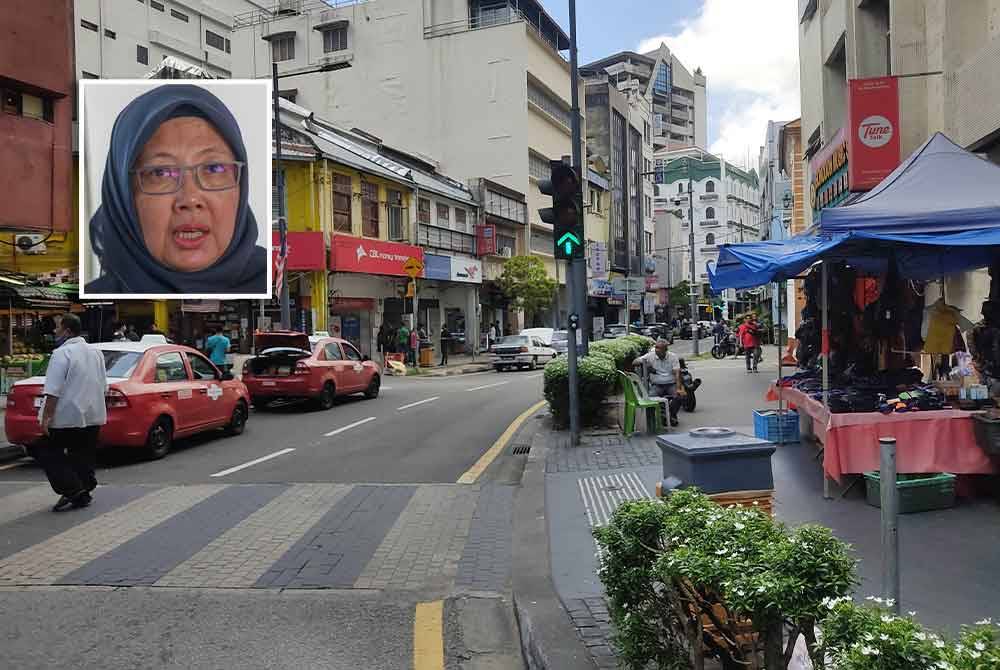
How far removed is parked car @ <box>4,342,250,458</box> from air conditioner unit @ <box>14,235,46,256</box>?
8.75m

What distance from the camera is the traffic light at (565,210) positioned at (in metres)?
10.4

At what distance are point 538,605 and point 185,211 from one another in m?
18.7

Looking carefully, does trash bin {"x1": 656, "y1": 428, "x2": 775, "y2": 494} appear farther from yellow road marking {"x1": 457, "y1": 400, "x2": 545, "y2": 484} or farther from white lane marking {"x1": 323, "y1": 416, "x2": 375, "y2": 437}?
white lane marking {"x1": 323, "y1": 416, "x2": 375, "y2": 437}

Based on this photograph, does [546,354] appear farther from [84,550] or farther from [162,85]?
[84,550]

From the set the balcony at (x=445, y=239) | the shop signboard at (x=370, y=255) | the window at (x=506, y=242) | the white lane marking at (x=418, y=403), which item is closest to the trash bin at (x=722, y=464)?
the white lane marking at (x=418, y=403)

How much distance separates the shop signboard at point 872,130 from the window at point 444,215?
25.2m

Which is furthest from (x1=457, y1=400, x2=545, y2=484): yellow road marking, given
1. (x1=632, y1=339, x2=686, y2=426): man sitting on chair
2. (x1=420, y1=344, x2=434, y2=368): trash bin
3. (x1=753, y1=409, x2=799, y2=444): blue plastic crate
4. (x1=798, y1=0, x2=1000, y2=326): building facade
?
(x1=420, y1=344, x2=434, y2=368): trash bin

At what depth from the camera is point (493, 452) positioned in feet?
36.9

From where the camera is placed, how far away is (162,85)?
60.5 ft

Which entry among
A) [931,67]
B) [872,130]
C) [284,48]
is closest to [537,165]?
[284,48]

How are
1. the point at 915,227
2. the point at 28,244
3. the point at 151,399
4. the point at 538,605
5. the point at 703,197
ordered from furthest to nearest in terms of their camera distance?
the point at 703,197, the point at 28,244, the point at 151,399, the point at 915,227, the point at 538,605

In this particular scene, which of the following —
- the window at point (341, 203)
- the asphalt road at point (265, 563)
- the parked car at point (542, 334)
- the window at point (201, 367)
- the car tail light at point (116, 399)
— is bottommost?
the asphalt road at point (265, 563)

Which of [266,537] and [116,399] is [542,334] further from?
[266,537]

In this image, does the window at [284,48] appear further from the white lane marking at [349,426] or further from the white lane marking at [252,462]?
the white lane marking at [252,462]
